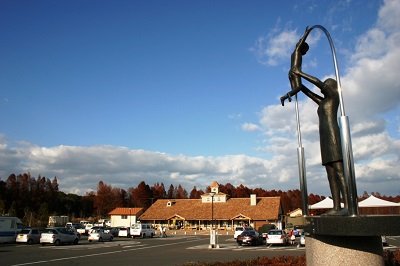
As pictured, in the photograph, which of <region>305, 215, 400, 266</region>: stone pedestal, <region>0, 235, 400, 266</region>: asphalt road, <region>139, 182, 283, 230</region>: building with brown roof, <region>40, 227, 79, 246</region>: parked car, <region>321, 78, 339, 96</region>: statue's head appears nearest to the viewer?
<region>305, 215, 400, 266</region>: stone pedestal

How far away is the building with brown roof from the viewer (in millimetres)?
60781

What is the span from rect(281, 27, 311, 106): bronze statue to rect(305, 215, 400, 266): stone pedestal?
9.17ft

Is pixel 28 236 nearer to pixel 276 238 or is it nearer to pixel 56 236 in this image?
pixel 56 236

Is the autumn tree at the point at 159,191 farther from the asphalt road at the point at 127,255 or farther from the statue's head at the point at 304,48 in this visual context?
the statue's head at the point at 304,48

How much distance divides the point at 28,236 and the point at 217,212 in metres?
36.0

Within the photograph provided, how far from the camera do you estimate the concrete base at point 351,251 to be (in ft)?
20.6

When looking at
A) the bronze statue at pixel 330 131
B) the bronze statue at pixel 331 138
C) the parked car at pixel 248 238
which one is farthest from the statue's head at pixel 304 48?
the parked car at pixel 248 238

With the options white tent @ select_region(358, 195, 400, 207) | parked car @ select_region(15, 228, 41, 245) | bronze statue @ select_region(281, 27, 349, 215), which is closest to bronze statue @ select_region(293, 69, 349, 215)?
bronze statue @ select_region(281, 27, 349, 215)

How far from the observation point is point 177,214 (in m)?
65.6

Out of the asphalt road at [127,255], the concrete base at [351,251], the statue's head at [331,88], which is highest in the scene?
the statue's head at [331,88]

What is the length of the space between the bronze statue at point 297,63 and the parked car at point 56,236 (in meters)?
29.5

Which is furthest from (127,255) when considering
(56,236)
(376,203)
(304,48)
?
(376,203)

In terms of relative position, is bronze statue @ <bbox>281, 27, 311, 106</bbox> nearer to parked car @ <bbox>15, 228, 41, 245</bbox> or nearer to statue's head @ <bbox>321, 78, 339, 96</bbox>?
statue's head @ <bbox>321, 78, 339, 96</bbox>

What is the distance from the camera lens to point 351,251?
6348 millimetres
